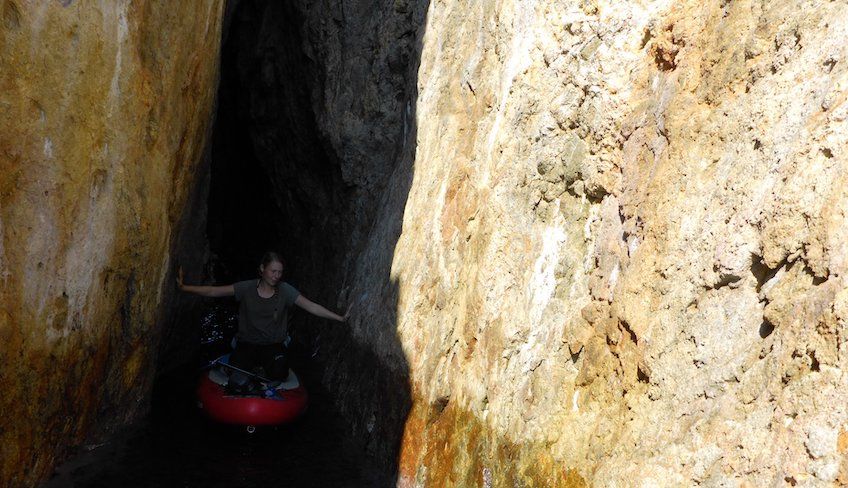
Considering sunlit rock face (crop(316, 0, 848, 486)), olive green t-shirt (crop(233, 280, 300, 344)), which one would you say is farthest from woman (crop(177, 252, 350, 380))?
sunlit rock face (crop(316, 0, 848, 486))

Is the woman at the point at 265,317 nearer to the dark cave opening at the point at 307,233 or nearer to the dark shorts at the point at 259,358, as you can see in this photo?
the dark shorts at the point at 259,358

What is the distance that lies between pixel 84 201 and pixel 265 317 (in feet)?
9.21

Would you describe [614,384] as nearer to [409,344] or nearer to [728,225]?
[728,225]

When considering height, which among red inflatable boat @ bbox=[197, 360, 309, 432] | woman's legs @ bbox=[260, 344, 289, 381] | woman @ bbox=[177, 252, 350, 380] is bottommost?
red inflatable boat @ bbox=[197, 360, 309, 432]

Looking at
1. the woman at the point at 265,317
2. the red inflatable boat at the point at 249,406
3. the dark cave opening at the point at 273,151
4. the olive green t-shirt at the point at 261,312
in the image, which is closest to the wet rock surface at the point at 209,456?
the red inflatable boat at the point at 249,406

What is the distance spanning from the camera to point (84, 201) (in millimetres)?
6758

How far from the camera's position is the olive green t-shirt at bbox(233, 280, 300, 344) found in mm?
9039

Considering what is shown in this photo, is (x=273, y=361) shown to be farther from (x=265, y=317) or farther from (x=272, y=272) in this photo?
(x=272, y=272)

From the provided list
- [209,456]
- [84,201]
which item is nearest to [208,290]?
[209,456]

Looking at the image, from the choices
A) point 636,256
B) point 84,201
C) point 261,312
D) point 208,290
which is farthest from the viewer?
point 261,312

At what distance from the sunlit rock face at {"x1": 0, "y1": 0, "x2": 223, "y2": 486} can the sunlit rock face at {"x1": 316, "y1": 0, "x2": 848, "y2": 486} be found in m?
2.59

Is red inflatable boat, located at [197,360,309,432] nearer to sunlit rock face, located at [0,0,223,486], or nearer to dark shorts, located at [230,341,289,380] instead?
dark shorts, located at [230,341,289,380]

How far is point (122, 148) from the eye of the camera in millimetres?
7180

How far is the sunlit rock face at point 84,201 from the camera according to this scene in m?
6.00
